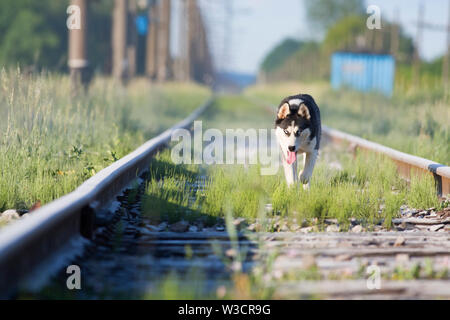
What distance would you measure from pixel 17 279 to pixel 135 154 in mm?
4983

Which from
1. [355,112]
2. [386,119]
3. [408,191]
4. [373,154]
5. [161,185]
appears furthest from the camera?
[355,112]

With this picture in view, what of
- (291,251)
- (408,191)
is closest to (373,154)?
(408,191)

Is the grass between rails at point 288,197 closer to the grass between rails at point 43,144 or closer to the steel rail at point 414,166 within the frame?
the steel rail at point 414,166

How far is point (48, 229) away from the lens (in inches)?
161

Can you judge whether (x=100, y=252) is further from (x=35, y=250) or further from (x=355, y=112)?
(x=355, y=112)

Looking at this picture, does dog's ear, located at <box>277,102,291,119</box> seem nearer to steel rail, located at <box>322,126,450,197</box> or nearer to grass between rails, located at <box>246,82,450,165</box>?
steel rail, located at <box>322,126,450,197</box>

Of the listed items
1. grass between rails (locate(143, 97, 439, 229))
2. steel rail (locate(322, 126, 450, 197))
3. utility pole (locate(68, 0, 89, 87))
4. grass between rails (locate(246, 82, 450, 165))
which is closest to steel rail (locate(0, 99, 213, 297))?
grass between rails (locate(143, 97, 439, 229))

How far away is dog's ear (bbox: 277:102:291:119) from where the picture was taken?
758cm

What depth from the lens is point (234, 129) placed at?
18500 millimetres

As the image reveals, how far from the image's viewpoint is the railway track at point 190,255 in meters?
3.76

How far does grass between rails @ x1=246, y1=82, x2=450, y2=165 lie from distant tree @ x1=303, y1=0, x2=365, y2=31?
333ft

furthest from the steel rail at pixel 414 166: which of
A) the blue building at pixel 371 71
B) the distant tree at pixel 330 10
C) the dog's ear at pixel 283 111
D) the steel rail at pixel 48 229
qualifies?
the distant tree at pixel 330 10

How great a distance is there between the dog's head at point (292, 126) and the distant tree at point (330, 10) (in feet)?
413

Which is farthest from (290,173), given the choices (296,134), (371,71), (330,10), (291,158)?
(330,10)
